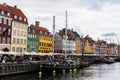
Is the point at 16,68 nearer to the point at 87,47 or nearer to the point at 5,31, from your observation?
the point at 5,31

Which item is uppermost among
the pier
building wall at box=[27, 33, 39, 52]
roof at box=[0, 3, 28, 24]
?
roof at box=[0, 3, 28, 24]

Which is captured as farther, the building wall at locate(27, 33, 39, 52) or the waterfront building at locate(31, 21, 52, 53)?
the waterfront building at locate(31, 21, 52, 53)

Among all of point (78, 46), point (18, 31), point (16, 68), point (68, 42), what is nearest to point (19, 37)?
point (18, 31)

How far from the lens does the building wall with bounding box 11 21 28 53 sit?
82025 millimetres

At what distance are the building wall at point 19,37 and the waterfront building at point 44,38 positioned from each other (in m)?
13.6

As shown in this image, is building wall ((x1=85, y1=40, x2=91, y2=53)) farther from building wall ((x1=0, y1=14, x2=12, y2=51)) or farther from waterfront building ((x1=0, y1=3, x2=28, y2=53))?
building wall ((x1=0, y1=14, x2=12, y2=51))

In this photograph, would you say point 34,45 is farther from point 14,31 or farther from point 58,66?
point 58,66

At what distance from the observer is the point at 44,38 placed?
354 feet

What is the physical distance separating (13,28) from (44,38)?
2687cm

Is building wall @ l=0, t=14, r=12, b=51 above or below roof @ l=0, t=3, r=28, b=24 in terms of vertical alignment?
below

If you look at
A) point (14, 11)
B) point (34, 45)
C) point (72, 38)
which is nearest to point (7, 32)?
point (14, 11)

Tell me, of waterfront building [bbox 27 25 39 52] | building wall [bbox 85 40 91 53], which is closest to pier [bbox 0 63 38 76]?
waterfront building [bbox 27 25 39 52]

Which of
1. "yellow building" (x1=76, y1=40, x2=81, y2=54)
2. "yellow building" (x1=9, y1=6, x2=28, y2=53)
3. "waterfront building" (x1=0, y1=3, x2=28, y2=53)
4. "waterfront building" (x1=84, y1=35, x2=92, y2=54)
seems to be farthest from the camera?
"waterfront building" (x1=84, y1=35, x2=92, y2=54)

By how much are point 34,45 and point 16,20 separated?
16334 millimetres
